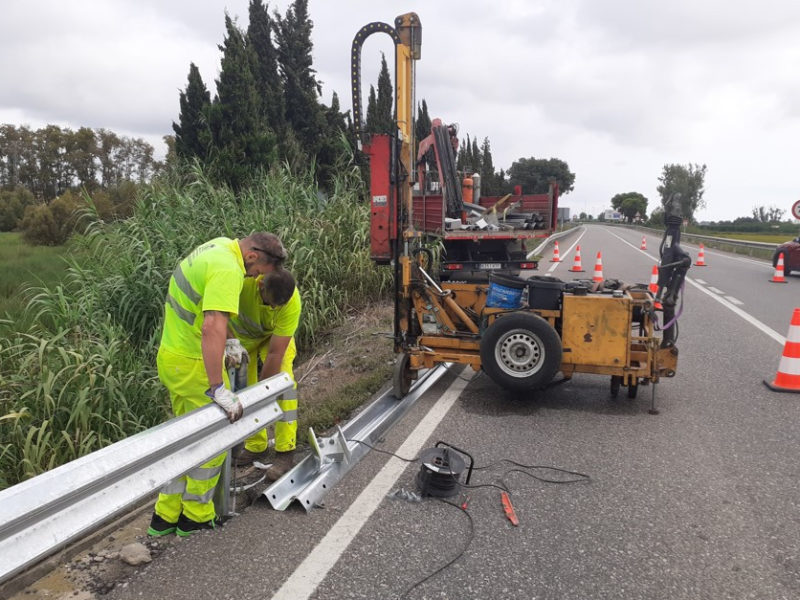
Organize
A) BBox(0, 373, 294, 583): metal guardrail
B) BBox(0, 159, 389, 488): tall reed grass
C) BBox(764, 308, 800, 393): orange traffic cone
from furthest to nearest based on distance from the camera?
BBox(764, 308, 800, 393): orange traffic cone → BBox(0, 159, 389, 488): tall reed grass → BBox(0, 373, 294, 583): metal guardrail

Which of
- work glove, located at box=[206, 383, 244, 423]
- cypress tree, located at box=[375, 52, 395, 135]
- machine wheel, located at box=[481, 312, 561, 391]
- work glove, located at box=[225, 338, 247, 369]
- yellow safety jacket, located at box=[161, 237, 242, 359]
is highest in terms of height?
cypress tree, located at box=[375, 52, 395, 135]

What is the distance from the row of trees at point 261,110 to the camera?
572 inches

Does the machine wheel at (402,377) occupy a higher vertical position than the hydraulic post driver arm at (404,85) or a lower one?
lower

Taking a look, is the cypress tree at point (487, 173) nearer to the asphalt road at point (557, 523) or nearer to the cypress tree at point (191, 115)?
the cypress tree at point (191, 115)

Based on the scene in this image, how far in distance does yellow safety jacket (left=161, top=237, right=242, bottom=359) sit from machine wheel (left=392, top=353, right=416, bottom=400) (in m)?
2.29

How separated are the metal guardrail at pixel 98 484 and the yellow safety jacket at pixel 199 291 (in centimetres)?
51

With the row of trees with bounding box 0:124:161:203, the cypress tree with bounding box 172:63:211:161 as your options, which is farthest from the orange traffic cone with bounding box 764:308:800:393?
the row of trees with bounding box 0:124:161:203

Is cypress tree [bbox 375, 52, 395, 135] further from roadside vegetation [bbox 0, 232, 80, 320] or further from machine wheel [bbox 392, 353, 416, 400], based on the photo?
machine wheel [bbox 392, 353, 416, 400]

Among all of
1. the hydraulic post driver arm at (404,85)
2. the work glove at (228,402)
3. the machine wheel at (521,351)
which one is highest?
the hydraulic post driver arm at (404,85)

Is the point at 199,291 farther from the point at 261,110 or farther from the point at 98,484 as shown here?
the point at 261,110

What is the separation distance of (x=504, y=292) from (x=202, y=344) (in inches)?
124

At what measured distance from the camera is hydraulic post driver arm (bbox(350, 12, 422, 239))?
5.60 meters

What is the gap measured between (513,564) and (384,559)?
626 mm

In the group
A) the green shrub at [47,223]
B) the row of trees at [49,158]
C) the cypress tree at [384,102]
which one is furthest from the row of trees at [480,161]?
the row of trees at [49,158]
